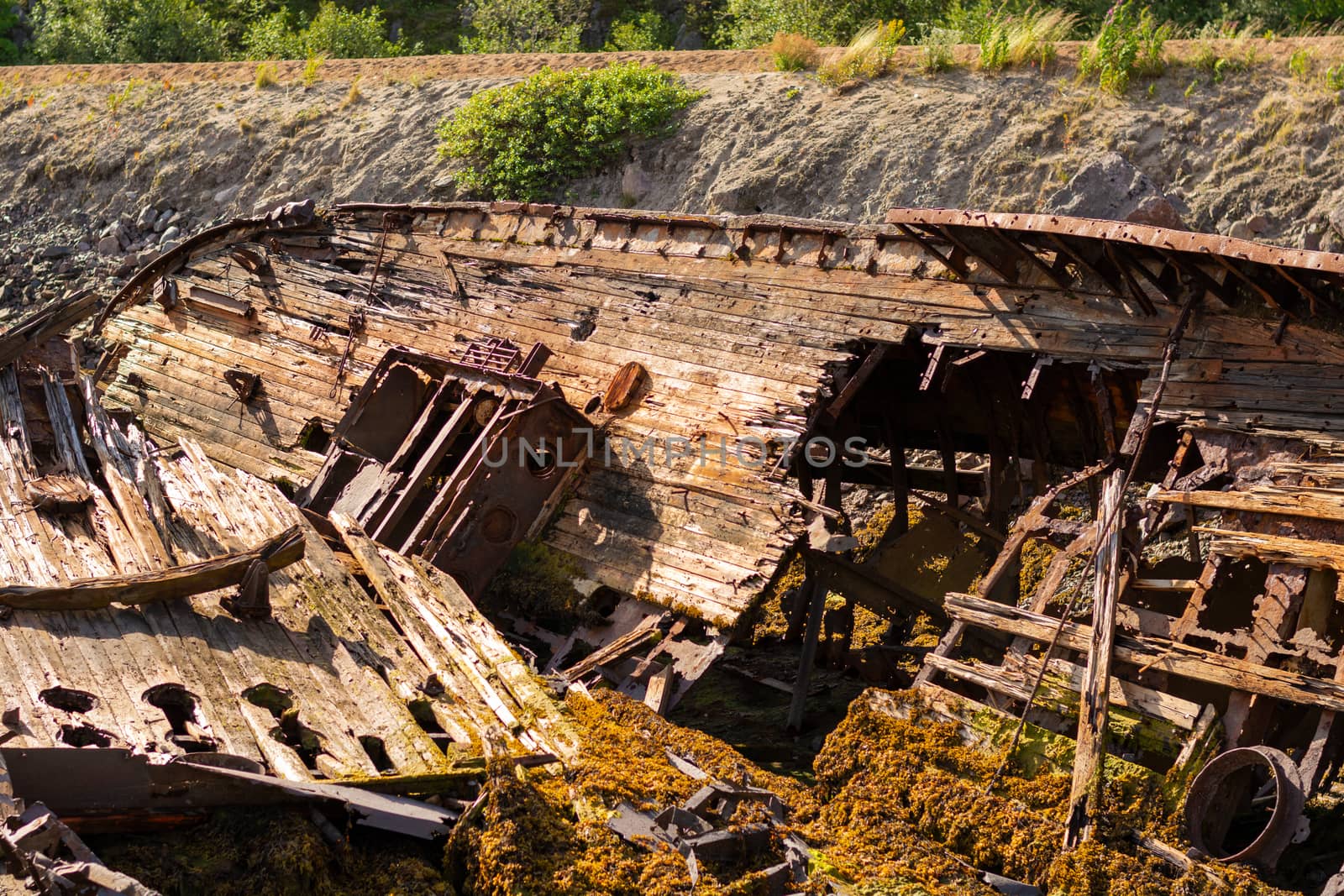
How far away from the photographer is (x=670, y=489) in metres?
11.8

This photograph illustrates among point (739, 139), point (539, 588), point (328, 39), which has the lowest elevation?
point (539, 588)

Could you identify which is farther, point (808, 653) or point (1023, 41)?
point (1023, 41)

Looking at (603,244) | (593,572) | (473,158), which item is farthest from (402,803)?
(473,158)

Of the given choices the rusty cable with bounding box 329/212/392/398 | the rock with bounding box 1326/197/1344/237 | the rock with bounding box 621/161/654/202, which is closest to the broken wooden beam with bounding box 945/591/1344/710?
the rusty cable with bounding box 329/212/392/398

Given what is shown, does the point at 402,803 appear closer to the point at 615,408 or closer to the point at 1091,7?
the point at 615,408

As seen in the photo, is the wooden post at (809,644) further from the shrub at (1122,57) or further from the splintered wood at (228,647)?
the shrub at (1122,57)

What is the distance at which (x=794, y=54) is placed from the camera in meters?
24.2

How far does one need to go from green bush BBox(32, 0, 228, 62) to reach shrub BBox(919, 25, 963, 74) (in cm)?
2035

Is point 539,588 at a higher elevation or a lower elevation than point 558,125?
lower

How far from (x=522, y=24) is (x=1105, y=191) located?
16.4 meters

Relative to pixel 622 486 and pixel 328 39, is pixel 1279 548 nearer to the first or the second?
pixel 622 486

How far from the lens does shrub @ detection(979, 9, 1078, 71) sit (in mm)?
21656

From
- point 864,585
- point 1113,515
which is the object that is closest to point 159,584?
point 864,585

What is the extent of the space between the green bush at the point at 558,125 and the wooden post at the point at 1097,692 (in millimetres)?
16030
